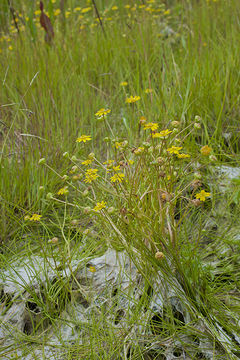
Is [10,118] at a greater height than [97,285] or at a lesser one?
greater

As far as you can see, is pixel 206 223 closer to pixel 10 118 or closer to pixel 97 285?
pixel 97 285

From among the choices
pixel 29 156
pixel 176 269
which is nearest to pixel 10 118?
pixel 29 156

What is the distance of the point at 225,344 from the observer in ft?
3.86

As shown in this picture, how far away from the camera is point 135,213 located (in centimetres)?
129

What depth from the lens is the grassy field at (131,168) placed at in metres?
1.23

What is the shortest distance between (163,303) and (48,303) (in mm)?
396

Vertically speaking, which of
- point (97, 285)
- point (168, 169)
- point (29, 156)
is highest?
point (168, 169)

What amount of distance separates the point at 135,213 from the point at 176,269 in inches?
8.5

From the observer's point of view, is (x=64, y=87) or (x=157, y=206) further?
(x=64, y=87)

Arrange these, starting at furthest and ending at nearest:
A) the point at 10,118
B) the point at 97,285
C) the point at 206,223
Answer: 1. the point at 10,118
2. the point at 206,223
3. the point at 97,285

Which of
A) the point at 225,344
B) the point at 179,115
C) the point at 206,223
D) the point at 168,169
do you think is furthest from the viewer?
the point at 179,115

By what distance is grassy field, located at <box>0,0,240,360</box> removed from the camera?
48.6 inches

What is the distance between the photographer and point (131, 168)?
175cm

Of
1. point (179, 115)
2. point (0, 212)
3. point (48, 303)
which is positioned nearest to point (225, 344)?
point (48, 303)
